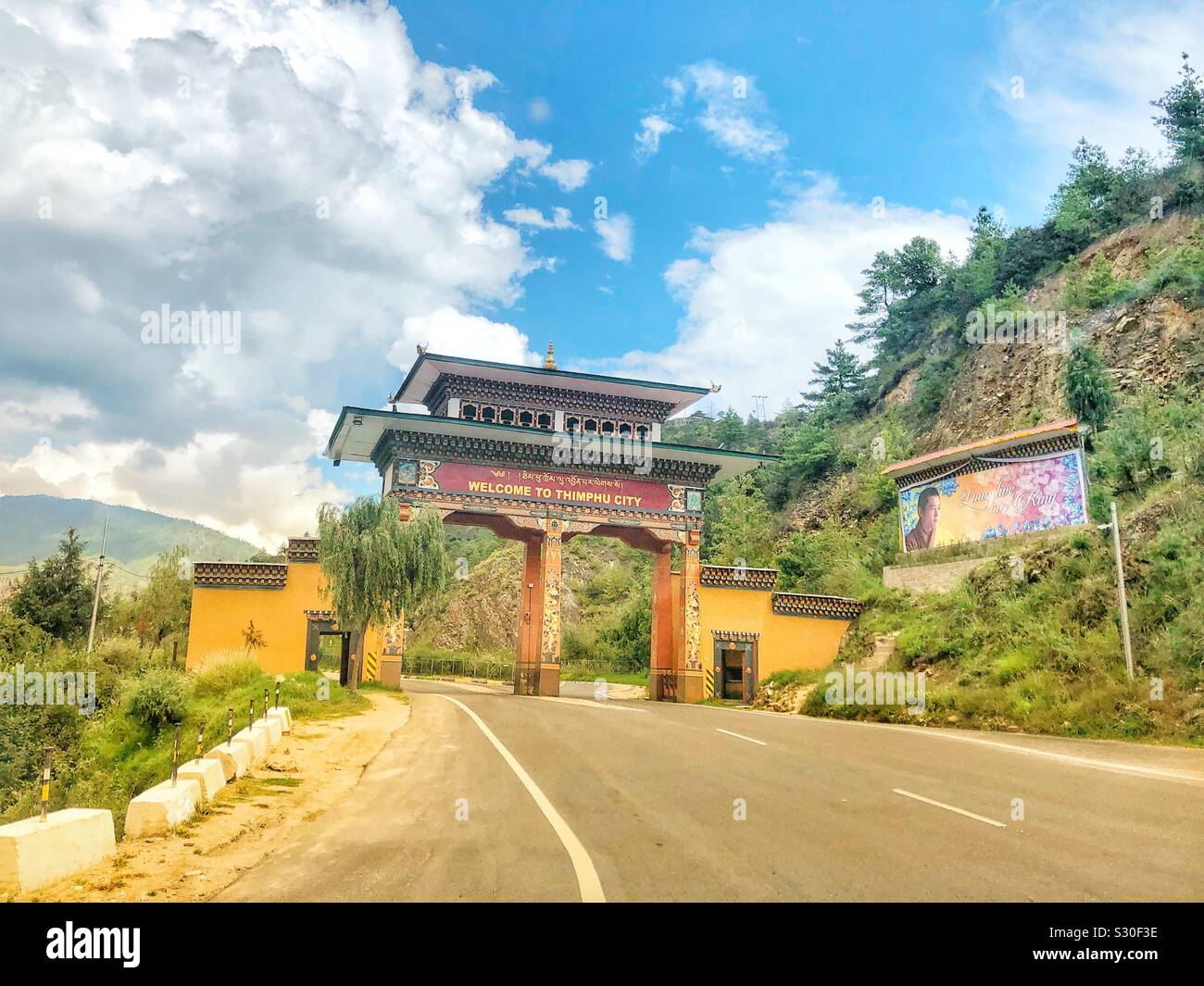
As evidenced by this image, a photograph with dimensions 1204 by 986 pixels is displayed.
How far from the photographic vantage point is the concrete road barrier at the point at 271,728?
12.5 m

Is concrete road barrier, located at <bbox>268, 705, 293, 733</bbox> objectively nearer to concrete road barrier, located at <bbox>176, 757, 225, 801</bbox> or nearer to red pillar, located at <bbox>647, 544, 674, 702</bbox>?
concrete road barrier, located at <bbox>176, 757, 225, 801</bbox>

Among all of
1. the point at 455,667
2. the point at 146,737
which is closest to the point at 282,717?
the point at 146,737

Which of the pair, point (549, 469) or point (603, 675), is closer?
point (549, 469)

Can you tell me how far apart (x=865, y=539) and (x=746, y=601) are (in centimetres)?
1356

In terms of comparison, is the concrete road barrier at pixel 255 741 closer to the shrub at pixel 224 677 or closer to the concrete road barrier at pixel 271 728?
the concrete road barrier at pixel 271 728

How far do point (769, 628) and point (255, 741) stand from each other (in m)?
26.6

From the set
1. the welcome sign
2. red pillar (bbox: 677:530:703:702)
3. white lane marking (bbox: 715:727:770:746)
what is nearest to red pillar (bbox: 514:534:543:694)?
the welcome sign

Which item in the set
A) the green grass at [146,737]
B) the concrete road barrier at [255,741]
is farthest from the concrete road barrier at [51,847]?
the green grass at [146,737]

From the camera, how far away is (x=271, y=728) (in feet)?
42.6

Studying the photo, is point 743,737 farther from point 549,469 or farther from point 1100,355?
point 1100,355

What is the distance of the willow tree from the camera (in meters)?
24.4

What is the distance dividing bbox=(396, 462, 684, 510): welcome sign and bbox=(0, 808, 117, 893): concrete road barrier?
2658 centimetres
